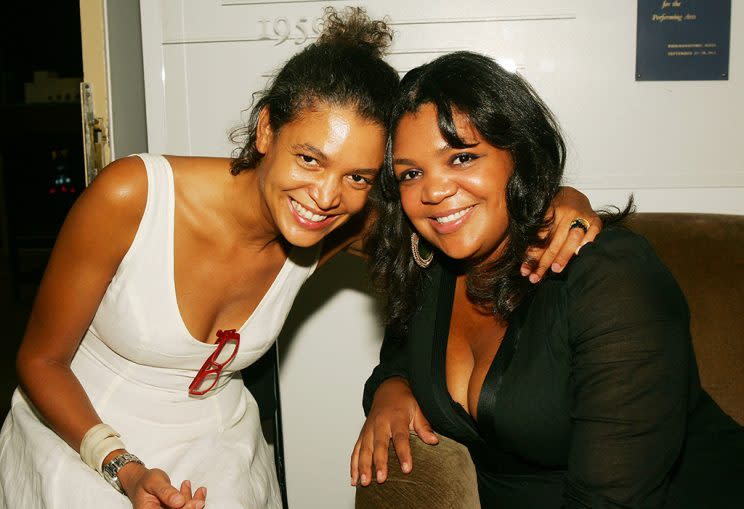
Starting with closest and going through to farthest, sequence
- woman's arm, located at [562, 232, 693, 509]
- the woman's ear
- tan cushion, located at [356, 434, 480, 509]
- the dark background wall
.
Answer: woman's arm, located at [562, 232, 693, 509]
tan cushion, located at [356, 434, 480, 509]
the woman's ear
the dark background wall

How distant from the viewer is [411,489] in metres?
1.17

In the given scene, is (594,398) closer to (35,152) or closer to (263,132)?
(263,132)

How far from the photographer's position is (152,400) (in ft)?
4.59

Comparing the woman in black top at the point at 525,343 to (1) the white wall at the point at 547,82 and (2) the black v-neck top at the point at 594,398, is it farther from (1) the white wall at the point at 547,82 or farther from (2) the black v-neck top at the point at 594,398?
(1) the white wall at the point at 547,82

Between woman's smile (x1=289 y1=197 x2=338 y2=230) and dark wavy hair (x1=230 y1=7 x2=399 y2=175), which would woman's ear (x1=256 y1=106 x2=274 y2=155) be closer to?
dark wavy hair (x1=230 y1=7 x2=399 y2=175)

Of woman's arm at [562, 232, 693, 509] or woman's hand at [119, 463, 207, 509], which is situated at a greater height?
woman's arm at [562, 232, 693, 509]

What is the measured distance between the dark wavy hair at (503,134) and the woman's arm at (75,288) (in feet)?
1.81

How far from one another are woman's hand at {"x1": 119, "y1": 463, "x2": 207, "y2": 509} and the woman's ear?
0.68m

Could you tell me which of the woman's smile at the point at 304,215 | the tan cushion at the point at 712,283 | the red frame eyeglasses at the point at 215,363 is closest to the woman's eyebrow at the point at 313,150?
the woman's smile at the point at 304,215

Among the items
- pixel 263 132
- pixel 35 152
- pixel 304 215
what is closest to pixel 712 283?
pixel 304 215

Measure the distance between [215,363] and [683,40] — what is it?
1.75 m

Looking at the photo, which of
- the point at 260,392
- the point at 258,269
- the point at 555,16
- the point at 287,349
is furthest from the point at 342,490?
the point at 555,16

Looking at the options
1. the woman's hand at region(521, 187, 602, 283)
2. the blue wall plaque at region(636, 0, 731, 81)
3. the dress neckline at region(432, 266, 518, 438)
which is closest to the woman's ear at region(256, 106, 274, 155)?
the dress neckline at region(432, 266, 518, 438)

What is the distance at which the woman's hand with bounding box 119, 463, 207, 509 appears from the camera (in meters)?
1.08
